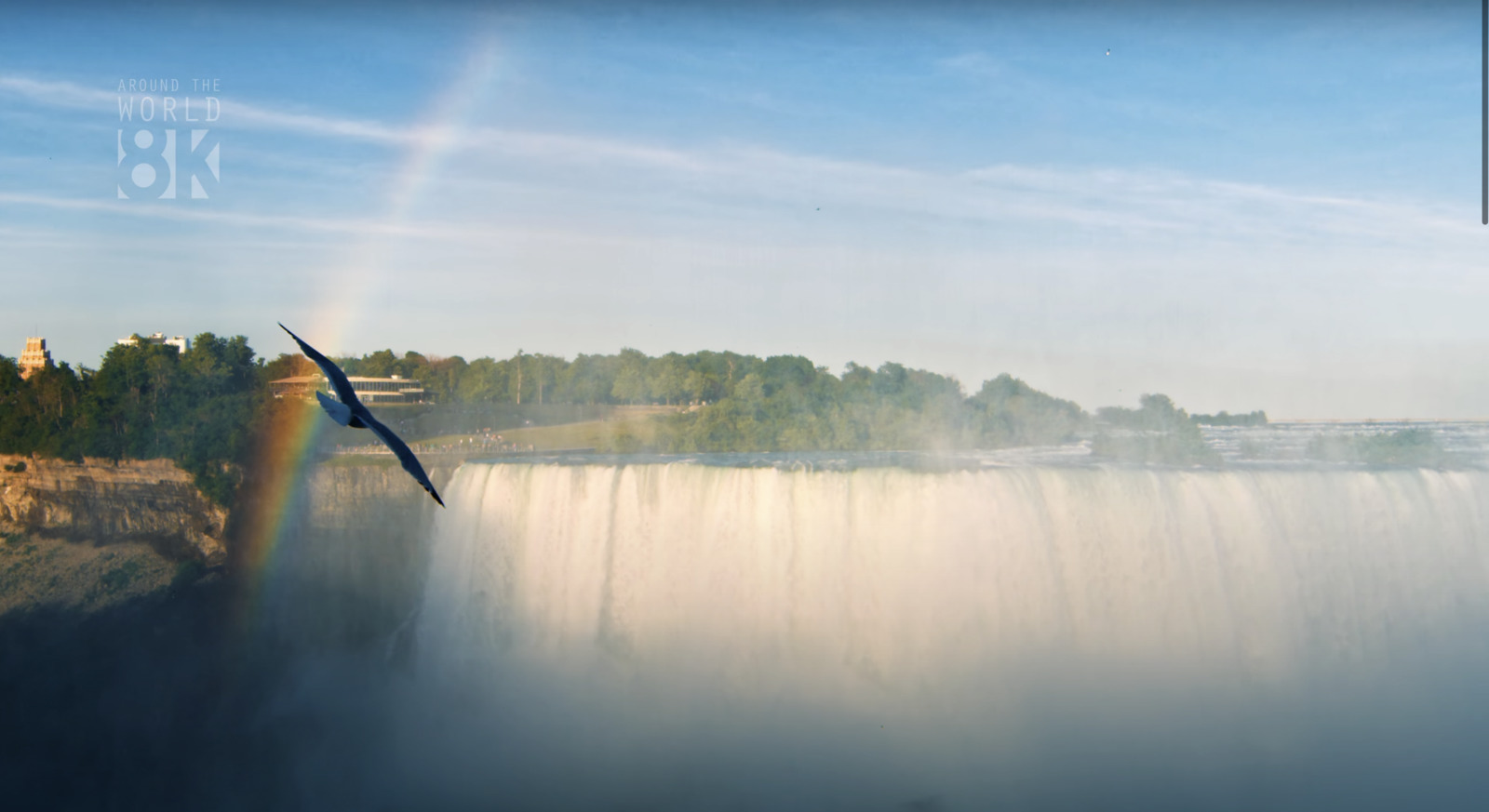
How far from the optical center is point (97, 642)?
2225cm

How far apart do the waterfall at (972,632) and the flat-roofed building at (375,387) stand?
18.5 m

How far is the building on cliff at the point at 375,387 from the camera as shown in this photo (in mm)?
32875

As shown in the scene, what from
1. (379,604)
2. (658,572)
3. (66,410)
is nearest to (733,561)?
(658,572)

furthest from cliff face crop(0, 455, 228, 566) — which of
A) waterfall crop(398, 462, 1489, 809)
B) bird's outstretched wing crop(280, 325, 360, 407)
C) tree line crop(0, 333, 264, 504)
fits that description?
bird's outstretched wing crop(280, 325, 360, 407)

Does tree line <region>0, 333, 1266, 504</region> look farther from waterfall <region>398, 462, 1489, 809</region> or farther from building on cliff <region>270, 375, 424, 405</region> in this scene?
waterfall <region>398, 462, 1489, 809</region>

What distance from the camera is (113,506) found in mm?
26219

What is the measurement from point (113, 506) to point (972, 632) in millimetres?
22787

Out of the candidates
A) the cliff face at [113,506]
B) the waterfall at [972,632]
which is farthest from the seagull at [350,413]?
the cliff face at [113,506]

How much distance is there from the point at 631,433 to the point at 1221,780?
21.1 metres

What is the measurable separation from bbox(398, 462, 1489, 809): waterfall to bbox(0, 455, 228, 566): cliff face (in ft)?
36.6

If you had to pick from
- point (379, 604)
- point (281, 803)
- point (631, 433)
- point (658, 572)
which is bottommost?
point (281, 803)

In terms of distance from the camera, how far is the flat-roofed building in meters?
32.9

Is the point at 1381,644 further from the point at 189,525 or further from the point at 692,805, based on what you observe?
the point at 189,525

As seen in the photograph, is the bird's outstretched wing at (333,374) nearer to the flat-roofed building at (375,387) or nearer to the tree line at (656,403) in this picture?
the tree line at (656,403)
